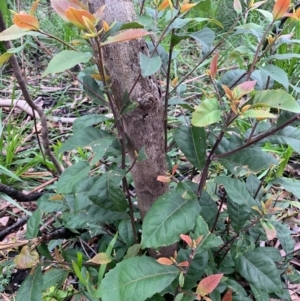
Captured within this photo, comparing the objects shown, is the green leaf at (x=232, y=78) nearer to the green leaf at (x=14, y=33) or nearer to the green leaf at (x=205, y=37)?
the green leaf at (x=205, y=37)

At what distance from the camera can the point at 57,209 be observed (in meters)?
1.05

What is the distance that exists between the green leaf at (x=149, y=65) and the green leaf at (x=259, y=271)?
1.66 ft

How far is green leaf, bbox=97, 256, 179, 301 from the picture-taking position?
737 mm

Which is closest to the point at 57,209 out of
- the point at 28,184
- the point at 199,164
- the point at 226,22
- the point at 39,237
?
the point at 39,237

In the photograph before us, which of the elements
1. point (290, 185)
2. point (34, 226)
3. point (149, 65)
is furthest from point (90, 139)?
point (290, 185)

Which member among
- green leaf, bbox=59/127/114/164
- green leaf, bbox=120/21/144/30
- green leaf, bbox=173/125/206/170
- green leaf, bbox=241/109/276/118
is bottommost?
green leaf, bbox=173/125/206/170

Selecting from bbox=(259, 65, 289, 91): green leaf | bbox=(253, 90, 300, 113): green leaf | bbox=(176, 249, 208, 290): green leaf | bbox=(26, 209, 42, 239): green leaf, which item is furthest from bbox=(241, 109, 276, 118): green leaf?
bbox=(26, 209, 42, 239): green leaf

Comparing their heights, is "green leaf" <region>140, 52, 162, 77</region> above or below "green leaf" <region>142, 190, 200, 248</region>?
above

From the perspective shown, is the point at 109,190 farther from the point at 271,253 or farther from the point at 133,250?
the point at 271,253

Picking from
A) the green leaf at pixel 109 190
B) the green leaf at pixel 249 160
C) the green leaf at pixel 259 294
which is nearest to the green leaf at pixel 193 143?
the green leaf at pixel 249 160

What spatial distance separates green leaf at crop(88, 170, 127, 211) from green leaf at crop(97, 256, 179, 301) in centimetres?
13

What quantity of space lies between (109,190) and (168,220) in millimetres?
143

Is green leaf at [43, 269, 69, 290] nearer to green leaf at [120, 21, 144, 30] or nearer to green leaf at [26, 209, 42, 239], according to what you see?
green leaf at [26, 209, 42, 239]

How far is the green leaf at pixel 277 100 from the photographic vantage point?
1.93ft
